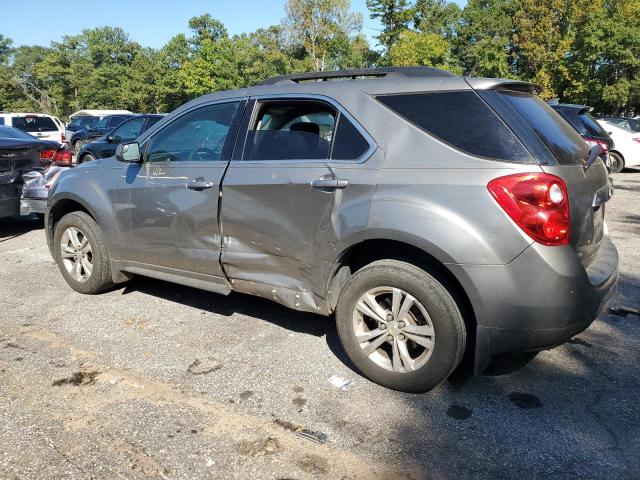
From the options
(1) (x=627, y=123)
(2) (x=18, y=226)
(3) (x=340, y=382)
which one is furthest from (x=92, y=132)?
(3) (x=340, y=382)

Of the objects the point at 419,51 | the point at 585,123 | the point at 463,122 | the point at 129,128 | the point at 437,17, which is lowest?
the point at 129,128

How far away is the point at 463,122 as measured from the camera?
2.88 metres

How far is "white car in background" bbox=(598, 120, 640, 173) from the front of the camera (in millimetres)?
14109

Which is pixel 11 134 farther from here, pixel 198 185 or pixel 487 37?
pixel 487 37

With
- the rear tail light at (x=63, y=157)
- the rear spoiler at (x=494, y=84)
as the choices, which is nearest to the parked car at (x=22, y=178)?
the rear tail light at (x=63, y=157)

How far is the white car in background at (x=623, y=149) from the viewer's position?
555 inches

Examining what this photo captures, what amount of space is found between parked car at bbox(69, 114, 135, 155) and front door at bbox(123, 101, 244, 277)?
13.7 metres

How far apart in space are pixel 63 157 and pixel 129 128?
575 centimetres

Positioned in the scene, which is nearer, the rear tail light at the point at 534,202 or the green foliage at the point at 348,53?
the rear tail light at the point at 534,202

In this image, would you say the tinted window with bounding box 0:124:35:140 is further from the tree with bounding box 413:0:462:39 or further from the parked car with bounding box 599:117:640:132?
the tree with bounding box 413:0:462:39

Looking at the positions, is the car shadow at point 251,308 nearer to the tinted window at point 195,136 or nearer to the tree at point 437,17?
the tinted window at point 195,136

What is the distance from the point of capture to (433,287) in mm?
2855

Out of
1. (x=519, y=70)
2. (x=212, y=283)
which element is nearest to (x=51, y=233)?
(x=212, y=283)

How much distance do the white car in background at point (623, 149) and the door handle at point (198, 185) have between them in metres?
13.4
